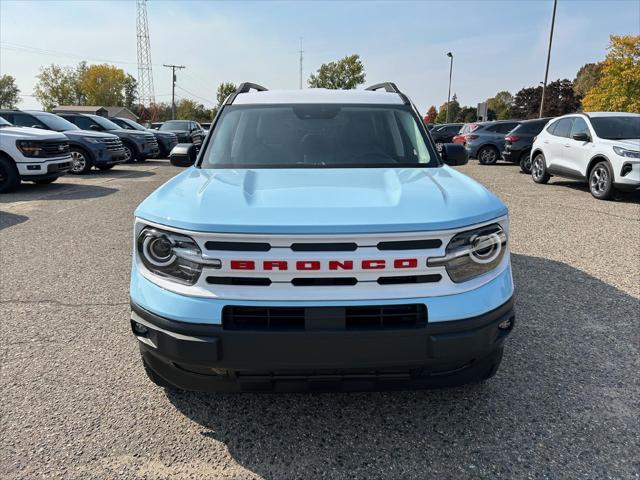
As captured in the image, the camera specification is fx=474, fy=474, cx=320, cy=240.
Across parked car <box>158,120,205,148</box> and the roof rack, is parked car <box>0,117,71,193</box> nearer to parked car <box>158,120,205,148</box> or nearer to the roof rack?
the roof rack

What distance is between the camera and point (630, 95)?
32781 millimetres

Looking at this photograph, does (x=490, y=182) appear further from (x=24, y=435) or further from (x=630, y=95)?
(x=630, y=95)

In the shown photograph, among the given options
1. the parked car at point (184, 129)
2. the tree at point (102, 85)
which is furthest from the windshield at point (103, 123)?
the tree at point (102, 85)

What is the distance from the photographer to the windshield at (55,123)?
12.8 metres

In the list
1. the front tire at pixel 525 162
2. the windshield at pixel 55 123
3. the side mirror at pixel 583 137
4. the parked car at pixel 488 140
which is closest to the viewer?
the side mirror at pixel 583 137

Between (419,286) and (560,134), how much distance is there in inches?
411

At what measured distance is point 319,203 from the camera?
7.14 ft

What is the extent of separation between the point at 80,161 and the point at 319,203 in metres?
→ 13.6

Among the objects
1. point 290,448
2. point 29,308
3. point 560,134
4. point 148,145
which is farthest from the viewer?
point 148,145

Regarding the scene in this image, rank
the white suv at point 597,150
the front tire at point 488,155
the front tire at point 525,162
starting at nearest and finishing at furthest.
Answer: the white suv at point 597,150 → the front tire at point 525,162 → the front tire at point 488,155

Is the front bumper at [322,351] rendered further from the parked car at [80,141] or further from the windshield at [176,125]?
the windshield at [176,125]

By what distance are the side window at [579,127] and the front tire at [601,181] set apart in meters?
0.84

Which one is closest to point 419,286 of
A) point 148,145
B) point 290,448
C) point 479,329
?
point 479,329

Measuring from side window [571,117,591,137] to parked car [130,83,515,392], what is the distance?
359 inches
